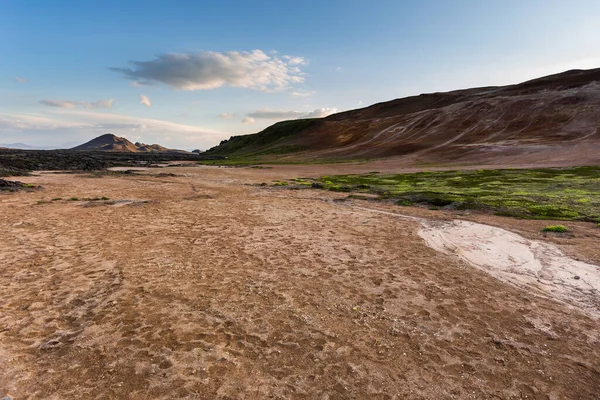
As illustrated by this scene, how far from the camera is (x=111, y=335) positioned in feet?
25.8

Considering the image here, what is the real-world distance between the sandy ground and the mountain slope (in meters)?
68.3

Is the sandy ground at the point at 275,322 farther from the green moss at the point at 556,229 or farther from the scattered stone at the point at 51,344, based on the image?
the green moss at the point at 556,229

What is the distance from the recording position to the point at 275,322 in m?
8.62

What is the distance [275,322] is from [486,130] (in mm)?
113193

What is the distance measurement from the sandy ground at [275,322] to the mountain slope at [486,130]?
68.3 meters

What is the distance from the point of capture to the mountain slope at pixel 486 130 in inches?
3046

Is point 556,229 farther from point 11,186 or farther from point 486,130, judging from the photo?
point 486,130

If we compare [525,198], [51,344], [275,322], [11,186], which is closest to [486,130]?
[525,198]

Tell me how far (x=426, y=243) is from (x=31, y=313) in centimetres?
1538

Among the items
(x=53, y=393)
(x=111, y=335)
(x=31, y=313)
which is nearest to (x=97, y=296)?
(x=31, y=313)

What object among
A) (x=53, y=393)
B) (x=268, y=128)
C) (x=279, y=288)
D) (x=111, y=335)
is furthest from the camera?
(x=268, y=128)

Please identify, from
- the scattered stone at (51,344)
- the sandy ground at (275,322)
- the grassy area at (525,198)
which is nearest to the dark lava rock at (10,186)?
the sandy ground at (275,322)

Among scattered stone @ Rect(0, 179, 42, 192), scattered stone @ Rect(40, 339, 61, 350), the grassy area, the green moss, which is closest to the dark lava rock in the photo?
scattered stone @ Rect(0, 179, 42, 192)

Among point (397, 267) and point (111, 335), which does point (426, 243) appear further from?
point (111, 335)
